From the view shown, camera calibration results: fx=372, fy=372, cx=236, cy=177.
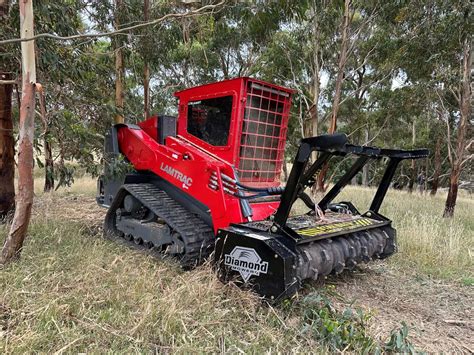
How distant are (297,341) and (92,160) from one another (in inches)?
132

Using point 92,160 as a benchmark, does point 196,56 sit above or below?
above

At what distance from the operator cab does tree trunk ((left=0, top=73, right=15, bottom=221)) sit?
249 cm

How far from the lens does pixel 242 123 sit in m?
4.46

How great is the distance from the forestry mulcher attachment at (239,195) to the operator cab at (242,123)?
1 centimetres

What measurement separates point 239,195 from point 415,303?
7.16ft

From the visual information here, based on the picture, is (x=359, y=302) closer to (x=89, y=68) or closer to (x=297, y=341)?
(x=297, y=341)

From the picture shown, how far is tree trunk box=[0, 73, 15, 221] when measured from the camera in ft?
17.4

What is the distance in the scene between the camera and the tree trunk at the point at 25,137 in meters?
3.41

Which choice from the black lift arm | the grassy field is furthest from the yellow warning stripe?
the grassy field

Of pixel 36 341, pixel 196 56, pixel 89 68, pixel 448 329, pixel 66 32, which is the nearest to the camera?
pixel 36 341

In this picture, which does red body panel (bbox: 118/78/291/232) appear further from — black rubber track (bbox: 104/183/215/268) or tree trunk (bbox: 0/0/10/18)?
tree trunk (bbox: 0/0/10/18)

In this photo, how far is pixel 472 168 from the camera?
2264cm

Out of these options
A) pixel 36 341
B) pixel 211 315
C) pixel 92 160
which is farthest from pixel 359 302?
pixel 92 160

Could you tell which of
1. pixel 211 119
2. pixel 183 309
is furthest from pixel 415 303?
pixel 211 119
